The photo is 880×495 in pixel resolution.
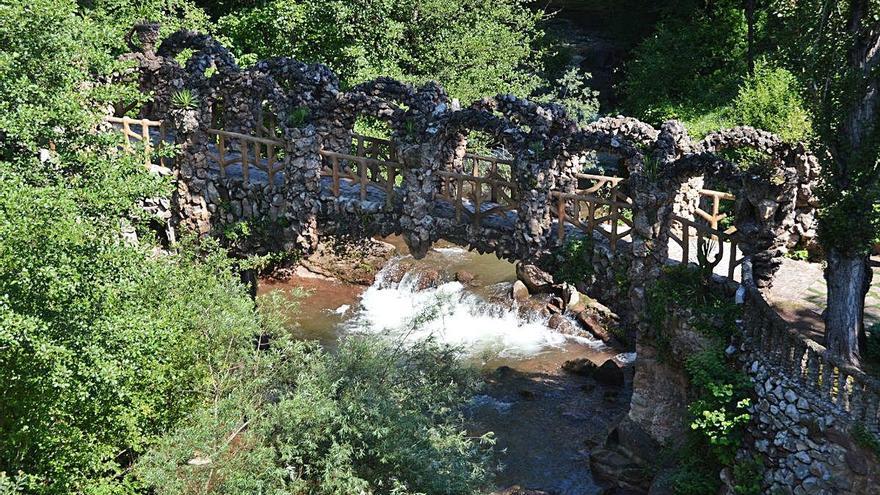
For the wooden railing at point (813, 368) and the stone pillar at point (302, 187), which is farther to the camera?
the stone pillar at point (302, 187)

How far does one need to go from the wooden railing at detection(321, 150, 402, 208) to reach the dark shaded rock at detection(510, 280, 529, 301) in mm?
6068

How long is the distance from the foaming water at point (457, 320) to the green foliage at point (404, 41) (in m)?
6.61

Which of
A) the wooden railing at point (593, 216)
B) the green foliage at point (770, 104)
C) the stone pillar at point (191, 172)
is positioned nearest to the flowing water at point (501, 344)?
the wooden railing at point (593, 216)

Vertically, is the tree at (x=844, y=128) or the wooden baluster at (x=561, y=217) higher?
the tree at (x=844, y=128)

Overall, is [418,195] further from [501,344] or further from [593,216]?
[501,344]

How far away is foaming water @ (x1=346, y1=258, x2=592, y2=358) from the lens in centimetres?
2714

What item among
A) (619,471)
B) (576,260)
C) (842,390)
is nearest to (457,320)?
(576,260)

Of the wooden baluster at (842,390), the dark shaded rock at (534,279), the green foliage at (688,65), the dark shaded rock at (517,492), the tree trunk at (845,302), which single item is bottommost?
the dark shaded rock at (517,492)

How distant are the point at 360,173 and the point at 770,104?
13072mm

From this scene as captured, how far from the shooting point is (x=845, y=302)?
15.4 metres

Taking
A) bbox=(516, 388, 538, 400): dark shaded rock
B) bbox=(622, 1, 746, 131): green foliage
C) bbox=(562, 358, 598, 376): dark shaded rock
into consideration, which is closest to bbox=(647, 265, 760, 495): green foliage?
bbox=(516, 388, 538, 400): dark shaded rock

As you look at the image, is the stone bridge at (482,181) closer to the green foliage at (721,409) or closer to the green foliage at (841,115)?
the green foliage at (721,409)

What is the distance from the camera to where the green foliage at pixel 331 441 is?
15469mm

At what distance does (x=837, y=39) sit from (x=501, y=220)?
936cm
